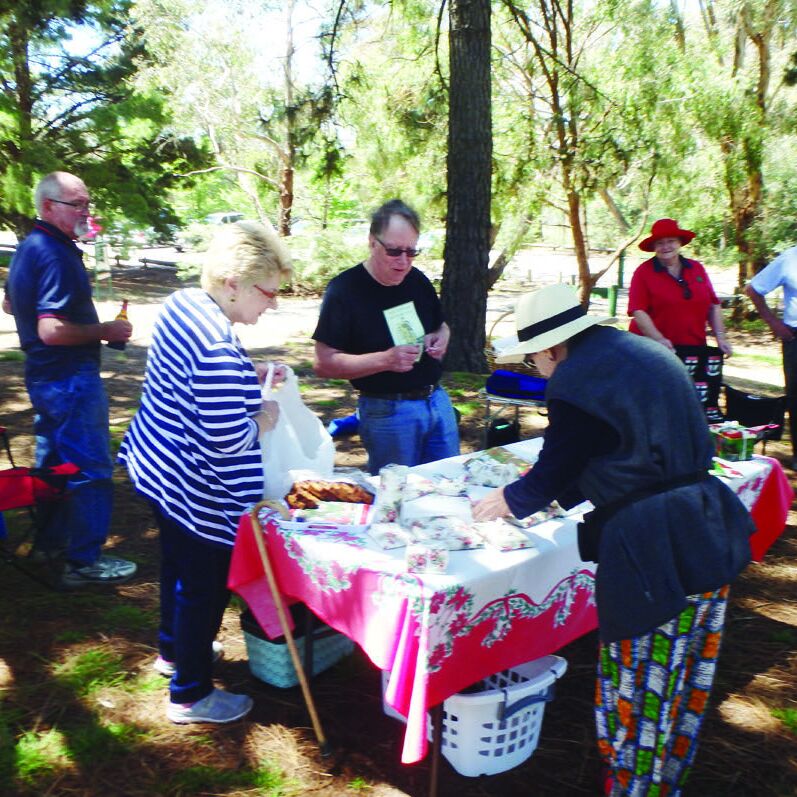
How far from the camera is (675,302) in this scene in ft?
16.6

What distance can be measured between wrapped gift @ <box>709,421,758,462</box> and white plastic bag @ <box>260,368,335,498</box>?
1.82 metres

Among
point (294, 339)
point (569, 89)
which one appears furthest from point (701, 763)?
point (569, 89)

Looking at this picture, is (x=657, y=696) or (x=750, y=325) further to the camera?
(x=750, y=325)

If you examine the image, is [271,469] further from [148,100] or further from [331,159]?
[148,100]

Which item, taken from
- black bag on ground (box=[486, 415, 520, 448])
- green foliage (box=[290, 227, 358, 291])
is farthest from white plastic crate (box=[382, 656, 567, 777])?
green foliage (box=[290, 227, 358, 291])

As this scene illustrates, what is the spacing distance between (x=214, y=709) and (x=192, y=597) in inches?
19.0

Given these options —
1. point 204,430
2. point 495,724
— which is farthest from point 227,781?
point 204,430

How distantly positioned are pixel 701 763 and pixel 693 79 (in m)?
12.6

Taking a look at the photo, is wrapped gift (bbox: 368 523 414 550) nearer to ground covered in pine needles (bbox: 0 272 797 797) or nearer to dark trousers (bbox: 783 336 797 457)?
ground covered in pine needles (bbox: 0 272 797 797)

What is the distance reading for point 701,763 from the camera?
2688 millimetres

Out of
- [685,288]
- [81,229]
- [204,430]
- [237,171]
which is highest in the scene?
[237,171]

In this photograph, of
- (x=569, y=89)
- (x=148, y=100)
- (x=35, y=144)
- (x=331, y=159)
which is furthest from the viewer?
(x=148, y=100)

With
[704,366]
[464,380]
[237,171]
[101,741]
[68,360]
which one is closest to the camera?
[101,741]

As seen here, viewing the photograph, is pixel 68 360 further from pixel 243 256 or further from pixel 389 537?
pixel 389 537
